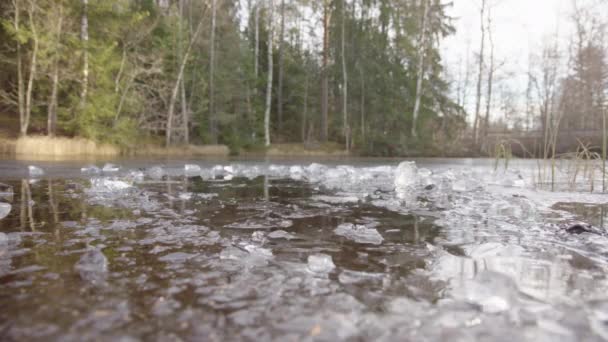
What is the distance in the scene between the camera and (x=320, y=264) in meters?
1.06

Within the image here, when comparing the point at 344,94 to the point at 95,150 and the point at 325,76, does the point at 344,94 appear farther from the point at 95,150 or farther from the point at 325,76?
the point at 95,150

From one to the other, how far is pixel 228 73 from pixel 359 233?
16692 millimetres

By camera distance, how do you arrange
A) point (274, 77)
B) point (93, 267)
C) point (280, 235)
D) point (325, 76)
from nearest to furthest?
point (93, 267)
point (280, 235)
point (325, 76)
point (274, 77)

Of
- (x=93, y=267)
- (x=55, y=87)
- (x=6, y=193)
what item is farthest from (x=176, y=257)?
(x=55, y=87)

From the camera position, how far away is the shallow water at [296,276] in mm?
688

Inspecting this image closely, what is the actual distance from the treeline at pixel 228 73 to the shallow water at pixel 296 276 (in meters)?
11.5

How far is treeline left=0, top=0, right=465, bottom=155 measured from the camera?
1123 centimetres

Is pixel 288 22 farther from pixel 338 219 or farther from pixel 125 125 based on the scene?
pixel 338 219

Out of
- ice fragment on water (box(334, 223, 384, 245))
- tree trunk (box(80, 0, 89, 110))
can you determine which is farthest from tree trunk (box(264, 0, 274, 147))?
ice fragment on water (box(334, 223, 384, 245))

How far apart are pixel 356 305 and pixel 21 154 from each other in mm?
11988

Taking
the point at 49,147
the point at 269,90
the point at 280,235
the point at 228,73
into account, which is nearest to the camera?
the point at 280,235

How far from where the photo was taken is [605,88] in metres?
17.0

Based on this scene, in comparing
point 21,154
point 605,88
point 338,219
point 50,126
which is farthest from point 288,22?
point 338,219

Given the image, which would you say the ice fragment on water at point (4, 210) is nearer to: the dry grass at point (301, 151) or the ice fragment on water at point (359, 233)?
the ice fragment on water at point (359, 233)
